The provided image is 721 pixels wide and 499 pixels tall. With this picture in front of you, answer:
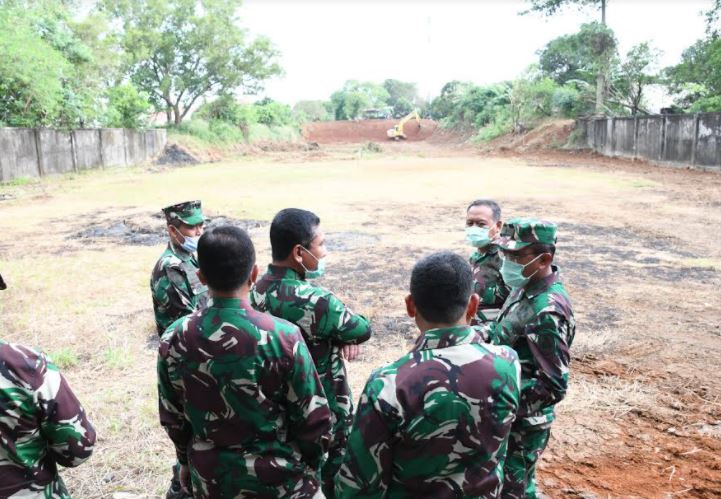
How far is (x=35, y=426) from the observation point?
1851 millimetres

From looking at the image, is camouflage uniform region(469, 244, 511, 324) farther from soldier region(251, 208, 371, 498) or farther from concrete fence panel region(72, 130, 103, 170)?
concrete fence panel region(72, 130, 103, 170)

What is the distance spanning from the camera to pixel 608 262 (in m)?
8.30

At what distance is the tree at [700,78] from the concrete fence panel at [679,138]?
8.05 feet

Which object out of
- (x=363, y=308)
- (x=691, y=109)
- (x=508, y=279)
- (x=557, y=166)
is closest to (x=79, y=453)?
(x=508, y=279)

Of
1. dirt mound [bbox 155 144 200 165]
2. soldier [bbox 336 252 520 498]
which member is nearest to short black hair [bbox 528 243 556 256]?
soldier [bbox 336 252 520 498]

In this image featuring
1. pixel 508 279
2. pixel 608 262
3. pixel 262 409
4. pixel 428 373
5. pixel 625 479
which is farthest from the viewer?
pixel 608 262

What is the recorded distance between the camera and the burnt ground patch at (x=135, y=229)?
10305 millimetres

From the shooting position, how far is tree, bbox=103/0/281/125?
33750 mm

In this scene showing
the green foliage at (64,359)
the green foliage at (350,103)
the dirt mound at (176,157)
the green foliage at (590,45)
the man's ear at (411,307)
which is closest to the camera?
the man's ear at (411,307)

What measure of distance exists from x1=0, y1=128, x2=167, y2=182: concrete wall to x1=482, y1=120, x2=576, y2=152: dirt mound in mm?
18877

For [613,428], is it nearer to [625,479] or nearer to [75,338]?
[625,479]

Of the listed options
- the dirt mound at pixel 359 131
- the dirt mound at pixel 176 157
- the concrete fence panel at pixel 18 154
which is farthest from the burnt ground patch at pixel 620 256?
the dirt mound at pixel 359 131

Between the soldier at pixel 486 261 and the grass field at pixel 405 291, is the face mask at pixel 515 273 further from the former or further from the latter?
the grass field at pixel 405 291

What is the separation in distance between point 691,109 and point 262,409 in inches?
1074
